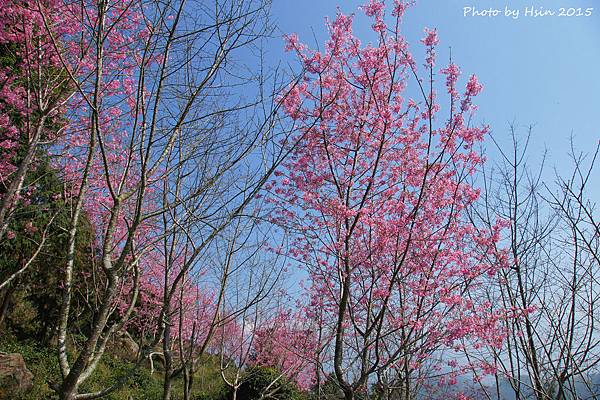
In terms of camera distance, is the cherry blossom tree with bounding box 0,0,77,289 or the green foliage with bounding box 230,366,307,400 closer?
the cherry blossom tree with bounding box 0,0,77,289

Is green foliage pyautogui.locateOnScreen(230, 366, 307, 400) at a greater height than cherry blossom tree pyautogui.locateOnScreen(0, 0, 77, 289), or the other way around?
cherry blossom tree pyautogui.locateOnScreen(0, 0, 77, 289)

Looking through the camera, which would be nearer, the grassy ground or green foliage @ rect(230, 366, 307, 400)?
the grassy ground

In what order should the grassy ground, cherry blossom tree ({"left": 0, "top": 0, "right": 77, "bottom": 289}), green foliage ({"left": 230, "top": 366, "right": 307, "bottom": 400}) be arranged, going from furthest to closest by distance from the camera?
green foliage ({"left": 230, "top": 366, "right": 307, "bottom": 400}) → the grassy ground → cherry blossom tree ({"left": 0, "top": 0, "right": 77, "bottom": 289})

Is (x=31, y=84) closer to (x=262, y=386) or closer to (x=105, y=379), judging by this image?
(x=262, y=386)

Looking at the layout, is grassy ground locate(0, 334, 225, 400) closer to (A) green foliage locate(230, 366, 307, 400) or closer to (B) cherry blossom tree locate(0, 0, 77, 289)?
(A) green foliage locate(230, 366, 307, 400)

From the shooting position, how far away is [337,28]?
474 centimetres

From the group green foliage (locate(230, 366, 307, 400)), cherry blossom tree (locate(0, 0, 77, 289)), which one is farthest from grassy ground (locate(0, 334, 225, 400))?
cherry blossom tree (locate(0, 0, 77, 289))

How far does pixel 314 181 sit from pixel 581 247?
2.76 m

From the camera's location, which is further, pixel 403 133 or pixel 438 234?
pixel 403 133

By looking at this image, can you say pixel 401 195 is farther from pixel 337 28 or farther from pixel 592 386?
pixel 592 386

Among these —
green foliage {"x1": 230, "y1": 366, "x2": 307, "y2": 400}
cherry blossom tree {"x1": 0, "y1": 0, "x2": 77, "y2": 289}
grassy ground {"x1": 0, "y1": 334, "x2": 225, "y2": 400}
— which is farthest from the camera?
green foliage {"x1": 230, "y1": 366, "x2": 307, "y2": 400}

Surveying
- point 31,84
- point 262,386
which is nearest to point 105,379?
point 262,386

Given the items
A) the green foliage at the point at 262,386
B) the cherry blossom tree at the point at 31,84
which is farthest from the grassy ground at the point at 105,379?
the cherry blossom tree at the point at 31,84

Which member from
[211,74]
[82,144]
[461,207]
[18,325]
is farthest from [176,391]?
[211,74]
